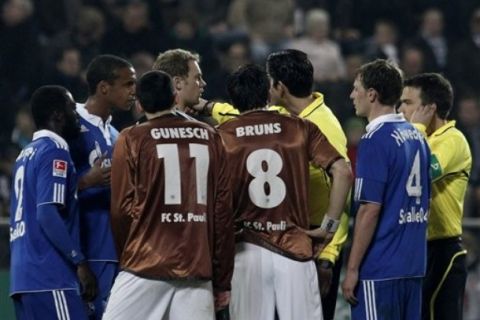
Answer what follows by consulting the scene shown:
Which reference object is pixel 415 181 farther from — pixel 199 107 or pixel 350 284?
pixel 199 107

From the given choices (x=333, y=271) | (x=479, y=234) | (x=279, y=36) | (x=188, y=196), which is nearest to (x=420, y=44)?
(x=279, y=36)

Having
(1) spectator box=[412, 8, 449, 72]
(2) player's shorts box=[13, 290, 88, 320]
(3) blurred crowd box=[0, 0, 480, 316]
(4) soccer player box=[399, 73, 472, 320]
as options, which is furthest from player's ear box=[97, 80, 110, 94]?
(1) spectator box=[412, 8, 449, 72]

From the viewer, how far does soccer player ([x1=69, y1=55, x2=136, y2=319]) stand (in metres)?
8.98

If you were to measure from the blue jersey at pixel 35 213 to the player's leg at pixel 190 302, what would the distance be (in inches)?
31.1

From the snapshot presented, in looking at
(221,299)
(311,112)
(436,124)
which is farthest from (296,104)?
(221,299)

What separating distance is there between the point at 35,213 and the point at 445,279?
2.64m

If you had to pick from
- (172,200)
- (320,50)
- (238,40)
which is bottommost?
(172,200)

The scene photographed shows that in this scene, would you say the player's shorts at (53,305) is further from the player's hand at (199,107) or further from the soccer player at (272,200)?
the player's hand at (199,107)

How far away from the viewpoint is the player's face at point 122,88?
9078 mm

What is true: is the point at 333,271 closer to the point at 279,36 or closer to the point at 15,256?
the point at 15,256

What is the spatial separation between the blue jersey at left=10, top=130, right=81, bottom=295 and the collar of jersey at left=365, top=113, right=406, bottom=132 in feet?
5.80

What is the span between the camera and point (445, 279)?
9320 millimetres

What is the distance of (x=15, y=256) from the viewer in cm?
869

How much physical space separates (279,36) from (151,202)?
28.9 ft
